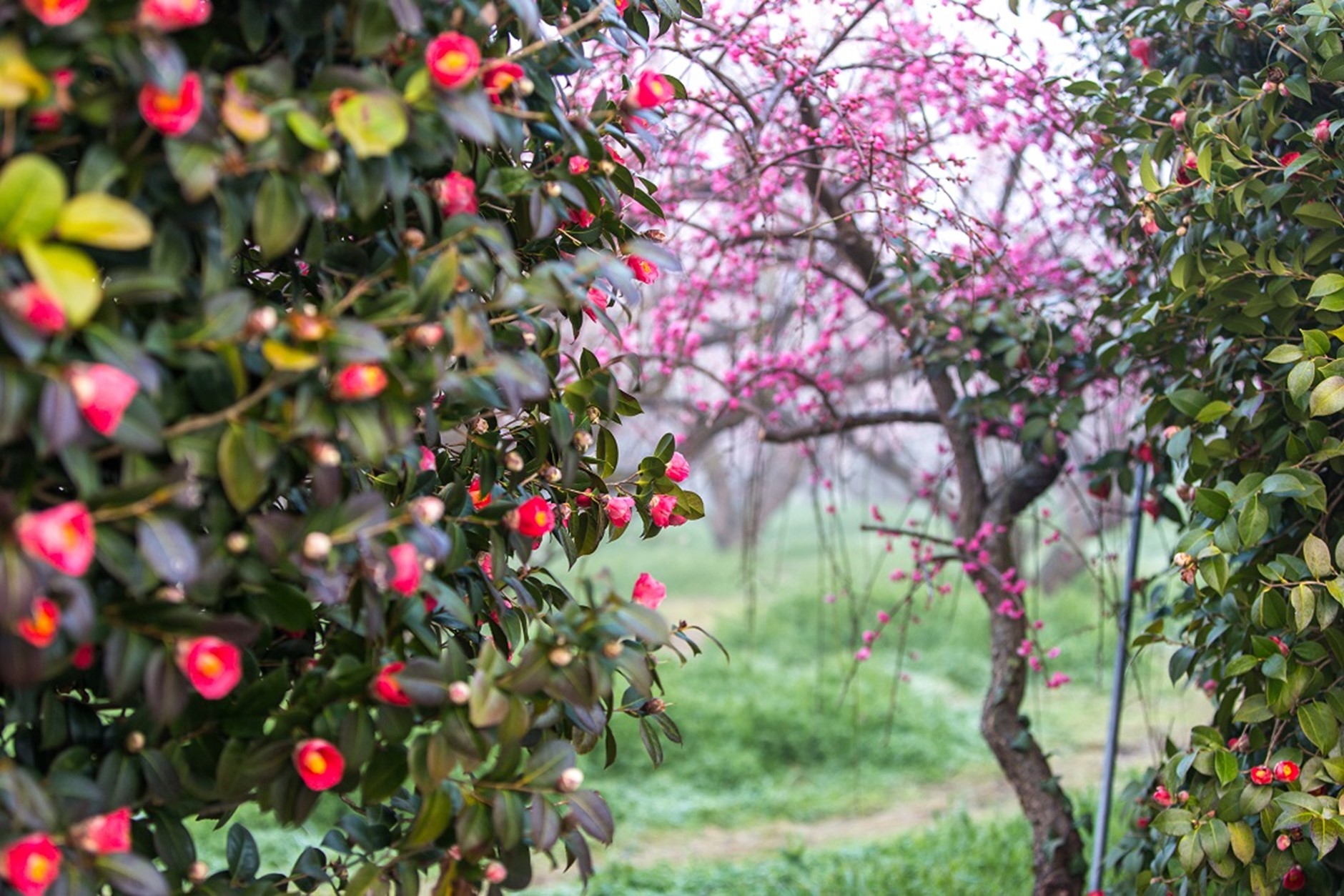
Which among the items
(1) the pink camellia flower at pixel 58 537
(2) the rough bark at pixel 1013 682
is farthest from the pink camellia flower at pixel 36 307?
(2) the rough bark at pixel 1013 682

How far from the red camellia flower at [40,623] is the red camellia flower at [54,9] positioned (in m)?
0.38

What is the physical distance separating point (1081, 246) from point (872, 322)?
75 centimetres

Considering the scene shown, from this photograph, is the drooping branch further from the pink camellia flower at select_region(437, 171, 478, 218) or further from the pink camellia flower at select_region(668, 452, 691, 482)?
the pink camellia flower at select_region(437, 171, 478, 218)

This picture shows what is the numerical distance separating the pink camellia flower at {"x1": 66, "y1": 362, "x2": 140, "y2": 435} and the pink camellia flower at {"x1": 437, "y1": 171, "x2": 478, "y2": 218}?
1.10 ft

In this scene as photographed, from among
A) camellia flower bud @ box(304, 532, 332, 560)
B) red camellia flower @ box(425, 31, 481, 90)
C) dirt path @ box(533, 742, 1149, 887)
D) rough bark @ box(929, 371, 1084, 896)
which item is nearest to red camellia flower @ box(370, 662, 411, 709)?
camellia flower bud @ box(304, 532, 332, 560)

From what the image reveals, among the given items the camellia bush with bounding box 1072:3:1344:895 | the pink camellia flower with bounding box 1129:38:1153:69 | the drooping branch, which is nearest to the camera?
the camellia bush with bounding box 1072:3:1344:895

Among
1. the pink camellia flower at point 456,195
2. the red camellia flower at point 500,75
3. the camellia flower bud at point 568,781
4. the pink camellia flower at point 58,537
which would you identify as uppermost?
the red camellia flower at point 500,75

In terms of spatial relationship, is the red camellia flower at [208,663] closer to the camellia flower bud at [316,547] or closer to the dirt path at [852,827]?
the camellia flower bud at [316,547]

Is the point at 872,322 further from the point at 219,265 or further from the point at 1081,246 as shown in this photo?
the point at 219,265

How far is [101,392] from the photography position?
70cm

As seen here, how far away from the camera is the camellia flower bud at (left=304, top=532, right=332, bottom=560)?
0.81 metres

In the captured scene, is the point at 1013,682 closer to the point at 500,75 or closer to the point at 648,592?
the point at 648,592

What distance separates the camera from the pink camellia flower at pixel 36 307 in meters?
0.67

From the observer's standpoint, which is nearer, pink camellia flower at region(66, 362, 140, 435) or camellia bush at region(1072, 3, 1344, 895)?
pink camellia flower at region(66, 362, 140, 435)
